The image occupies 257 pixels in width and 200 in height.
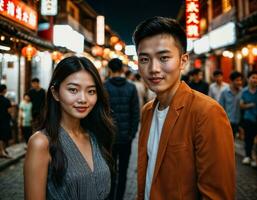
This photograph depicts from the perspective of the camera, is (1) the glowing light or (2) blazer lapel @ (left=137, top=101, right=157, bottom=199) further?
(1) the glowing light

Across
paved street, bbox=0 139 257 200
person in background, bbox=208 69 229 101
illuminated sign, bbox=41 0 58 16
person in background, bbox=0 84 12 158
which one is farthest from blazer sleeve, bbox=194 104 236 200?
illuminated sign, bbox=41 0 58 16

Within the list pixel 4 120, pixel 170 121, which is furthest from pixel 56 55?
pixel 170 121

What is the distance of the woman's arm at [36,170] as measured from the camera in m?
2.51

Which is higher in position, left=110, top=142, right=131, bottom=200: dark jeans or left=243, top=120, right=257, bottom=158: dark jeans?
left=243, top=120, right=257, bottom=158: dark jeans

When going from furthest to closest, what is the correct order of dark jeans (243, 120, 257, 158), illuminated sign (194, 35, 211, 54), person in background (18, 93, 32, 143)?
illuminated sign (194, 35, 211, 54) < person in background (18, 93, 32, 143) < dark jeans (243, 120, 257, 158)

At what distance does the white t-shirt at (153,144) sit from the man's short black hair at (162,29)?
513mm

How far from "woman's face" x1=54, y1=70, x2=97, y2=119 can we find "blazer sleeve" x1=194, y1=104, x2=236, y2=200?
41.8 inches

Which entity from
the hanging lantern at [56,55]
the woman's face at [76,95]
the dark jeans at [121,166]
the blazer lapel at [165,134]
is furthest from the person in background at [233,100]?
the hanging lantern at [56,55]

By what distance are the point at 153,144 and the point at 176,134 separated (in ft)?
1.09

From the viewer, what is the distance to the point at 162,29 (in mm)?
2428

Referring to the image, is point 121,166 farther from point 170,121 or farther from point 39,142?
point 170,121

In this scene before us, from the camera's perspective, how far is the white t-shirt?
2.53 metres

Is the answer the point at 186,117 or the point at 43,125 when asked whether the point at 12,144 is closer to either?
the point at 43,125

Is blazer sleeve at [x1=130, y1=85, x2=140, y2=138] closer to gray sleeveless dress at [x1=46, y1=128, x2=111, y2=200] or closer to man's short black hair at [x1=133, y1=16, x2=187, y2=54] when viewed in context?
gray sleeveless dress at [x1=46, y1=128, x2=111, y2=200]
